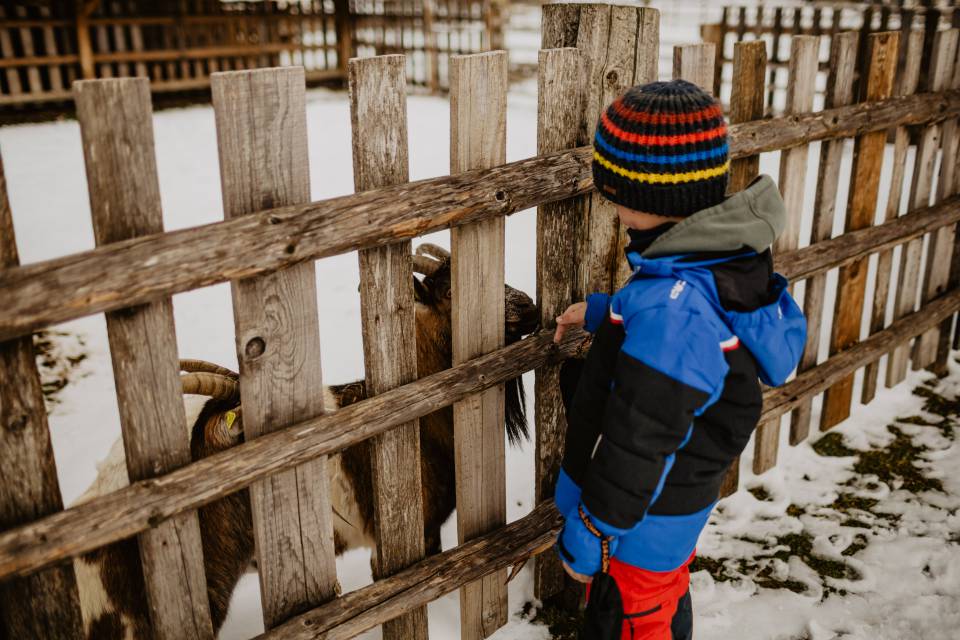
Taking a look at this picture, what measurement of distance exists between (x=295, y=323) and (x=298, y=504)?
491 millimetres

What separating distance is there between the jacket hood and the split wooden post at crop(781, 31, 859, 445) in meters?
2.04

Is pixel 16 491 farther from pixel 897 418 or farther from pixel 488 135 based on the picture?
pixel 897 418

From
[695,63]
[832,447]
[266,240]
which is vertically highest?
[695,63]

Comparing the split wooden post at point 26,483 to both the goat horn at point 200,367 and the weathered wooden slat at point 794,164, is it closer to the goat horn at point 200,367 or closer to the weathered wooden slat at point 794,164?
the goat horn at point 200,367

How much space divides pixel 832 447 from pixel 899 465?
1.02 ft

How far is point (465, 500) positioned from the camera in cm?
255

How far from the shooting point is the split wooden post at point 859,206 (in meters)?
3.58

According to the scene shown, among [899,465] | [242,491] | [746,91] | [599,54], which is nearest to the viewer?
[599,54]

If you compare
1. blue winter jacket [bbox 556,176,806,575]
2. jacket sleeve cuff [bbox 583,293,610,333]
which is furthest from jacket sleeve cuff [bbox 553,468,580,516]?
jacket sleeve cuff [bbox 583,293,610,333]

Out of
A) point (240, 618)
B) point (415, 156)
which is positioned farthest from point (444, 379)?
point (415, 156)

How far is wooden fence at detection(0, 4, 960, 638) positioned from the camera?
1575 mm

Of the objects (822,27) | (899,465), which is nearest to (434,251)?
(899,465)

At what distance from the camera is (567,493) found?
1962 mm

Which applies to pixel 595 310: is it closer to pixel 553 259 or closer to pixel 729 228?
pixel 553 259
